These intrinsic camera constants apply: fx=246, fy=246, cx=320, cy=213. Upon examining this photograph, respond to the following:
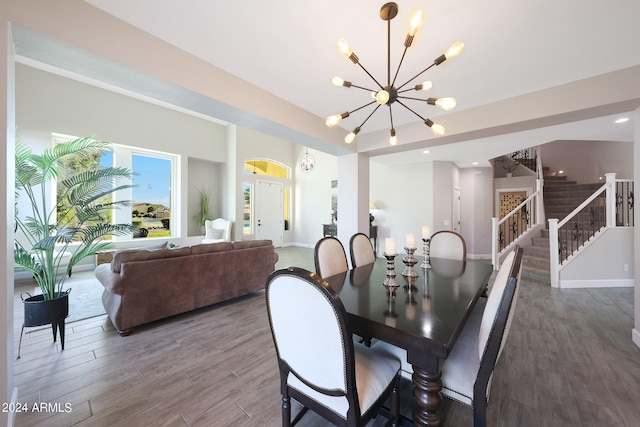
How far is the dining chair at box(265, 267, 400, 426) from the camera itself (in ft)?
3.12

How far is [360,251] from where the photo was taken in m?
2.85

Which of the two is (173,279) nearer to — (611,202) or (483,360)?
(483,360)

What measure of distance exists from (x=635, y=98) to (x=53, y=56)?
15.4ft

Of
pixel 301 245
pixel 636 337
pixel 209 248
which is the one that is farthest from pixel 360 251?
pixel 301 245

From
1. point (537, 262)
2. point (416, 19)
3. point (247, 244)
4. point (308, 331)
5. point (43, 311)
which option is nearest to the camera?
point (308, 331)

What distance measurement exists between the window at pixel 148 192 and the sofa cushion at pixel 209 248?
3.51 metres

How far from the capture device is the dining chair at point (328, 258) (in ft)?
7.70

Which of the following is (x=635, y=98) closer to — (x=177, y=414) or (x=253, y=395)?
(x=253, y=395)

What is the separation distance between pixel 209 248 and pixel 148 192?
433cm

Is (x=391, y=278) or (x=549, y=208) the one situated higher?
(x=549, y=208)

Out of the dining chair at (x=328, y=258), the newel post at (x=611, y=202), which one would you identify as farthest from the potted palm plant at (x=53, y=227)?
the newel post at (x=611, y=202)

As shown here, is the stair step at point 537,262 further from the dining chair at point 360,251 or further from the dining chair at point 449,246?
the dining chair at point 360,251

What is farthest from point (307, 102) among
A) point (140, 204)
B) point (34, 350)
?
point (140, 204)

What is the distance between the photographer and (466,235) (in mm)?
6895
